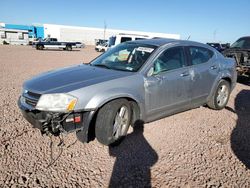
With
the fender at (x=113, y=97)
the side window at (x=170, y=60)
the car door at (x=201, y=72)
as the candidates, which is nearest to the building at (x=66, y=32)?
the car door at (x=201, y=72)

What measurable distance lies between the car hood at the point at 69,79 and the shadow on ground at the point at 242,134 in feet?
6.92

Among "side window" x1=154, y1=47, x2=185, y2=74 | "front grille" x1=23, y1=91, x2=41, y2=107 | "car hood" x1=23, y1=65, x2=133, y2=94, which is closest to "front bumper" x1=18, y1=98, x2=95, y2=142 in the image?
"front grille" x1=23, y1=91, x2=41, y2=107

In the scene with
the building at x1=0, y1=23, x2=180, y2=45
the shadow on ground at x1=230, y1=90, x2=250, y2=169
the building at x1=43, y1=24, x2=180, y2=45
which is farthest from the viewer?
the building at x1=43, y1=24, x2=180, y2=45

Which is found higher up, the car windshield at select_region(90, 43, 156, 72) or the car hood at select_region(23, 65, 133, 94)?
the car windshield at select_region(90, 43, 156, 72)

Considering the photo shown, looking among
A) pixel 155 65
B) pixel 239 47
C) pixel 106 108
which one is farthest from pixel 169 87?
pixel 239 47

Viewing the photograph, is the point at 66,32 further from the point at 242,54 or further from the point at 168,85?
the point at 168,85

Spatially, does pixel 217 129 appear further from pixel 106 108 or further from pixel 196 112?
pixel 106 108

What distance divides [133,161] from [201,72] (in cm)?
243

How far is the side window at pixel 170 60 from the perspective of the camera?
392cm

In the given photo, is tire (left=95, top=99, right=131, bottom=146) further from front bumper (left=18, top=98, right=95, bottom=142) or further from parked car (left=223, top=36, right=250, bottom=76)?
parked car (left=223, top=36, right=250, bottom=76)

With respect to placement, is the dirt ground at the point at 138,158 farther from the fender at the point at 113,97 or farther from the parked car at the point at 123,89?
the fender at the point at 113,97

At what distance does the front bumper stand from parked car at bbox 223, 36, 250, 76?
308 inches

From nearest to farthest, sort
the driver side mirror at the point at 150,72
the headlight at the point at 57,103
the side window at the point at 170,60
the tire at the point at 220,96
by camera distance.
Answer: the headlight at the point at 57,103 → the driver side mirror at the point at 150,72 → the side window at the point at 170,60 → the tire at the point at 220,96

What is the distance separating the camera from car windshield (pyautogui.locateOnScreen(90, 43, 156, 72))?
3.93m
